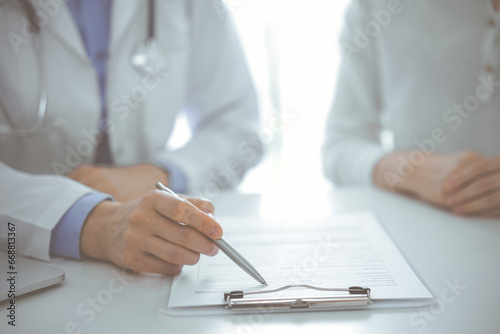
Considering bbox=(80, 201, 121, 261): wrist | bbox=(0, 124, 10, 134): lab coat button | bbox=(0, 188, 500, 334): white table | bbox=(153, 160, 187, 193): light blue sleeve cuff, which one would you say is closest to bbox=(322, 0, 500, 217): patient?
bbox=(0, 188, 500, 334): white table

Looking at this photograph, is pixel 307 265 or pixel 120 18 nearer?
pixel 307 265

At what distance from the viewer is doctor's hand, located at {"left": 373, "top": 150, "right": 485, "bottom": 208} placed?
30.5 inches

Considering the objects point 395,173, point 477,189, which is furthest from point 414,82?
point 477,189

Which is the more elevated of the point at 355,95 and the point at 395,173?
the point at 355,95

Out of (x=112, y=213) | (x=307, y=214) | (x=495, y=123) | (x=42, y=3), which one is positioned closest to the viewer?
(x=112, y=213)

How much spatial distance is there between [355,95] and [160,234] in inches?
33.6

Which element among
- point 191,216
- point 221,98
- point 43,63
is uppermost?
point 221,98

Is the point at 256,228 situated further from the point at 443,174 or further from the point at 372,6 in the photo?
the point at 372,6

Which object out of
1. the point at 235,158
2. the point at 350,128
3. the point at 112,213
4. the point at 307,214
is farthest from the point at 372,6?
the point at 112,213

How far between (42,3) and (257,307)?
2.60 ft

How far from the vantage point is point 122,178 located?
801 mm

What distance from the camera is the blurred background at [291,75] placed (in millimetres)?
1642

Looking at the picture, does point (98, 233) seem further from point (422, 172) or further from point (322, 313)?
point (422, 172)

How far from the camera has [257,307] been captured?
44 cm
